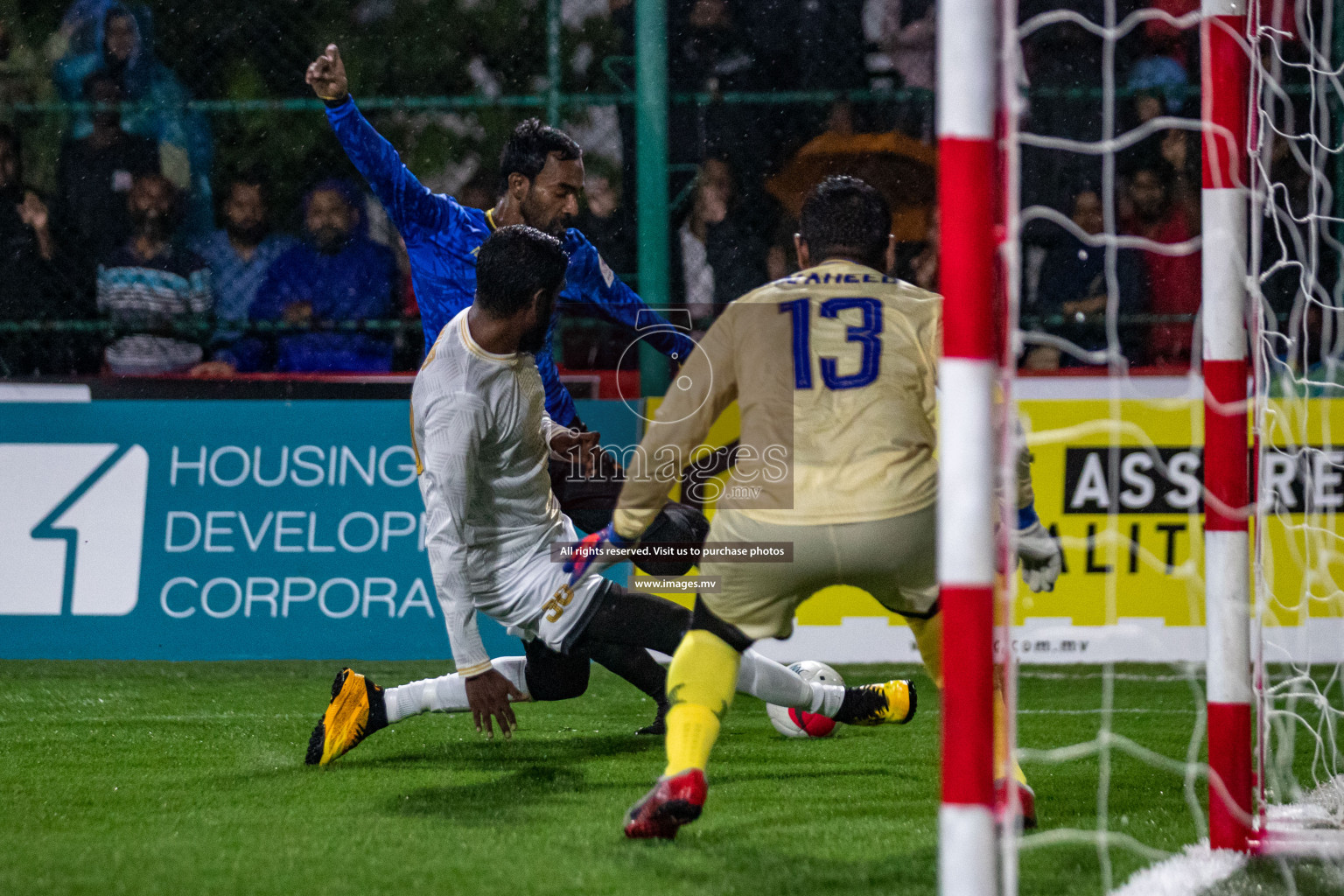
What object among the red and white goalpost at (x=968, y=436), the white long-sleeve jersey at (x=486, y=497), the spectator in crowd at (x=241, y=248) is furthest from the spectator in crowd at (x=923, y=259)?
the red and white goalpost at (x=968, y=436)

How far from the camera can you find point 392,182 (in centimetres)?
515

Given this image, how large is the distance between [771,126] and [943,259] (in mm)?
4844

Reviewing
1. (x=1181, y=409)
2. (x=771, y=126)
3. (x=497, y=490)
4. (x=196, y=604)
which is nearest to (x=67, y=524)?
(x=196, y=604)

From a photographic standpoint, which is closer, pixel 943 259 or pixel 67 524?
pixel 943 259

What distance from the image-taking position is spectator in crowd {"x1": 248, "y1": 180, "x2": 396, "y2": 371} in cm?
697

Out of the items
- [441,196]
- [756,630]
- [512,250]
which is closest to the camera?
[756,630]

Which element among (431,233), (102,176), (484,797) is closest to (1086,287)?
(431,233)

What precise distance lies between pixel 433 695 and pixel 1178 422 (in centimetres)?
343

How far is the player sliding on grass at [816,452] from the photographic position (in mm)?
3156

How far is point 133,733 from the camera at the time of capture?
4.74 meters

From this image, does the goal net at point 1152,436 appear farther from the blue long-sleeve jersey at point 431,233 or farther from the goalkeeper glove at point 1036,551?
the blue long-sleeve jersey at point 431,233

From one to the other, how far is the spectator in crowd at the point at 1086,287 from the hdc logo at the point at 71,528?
13.5 ft

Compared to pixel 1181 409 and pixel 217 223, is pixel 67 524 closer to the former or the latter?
pixel 217 223

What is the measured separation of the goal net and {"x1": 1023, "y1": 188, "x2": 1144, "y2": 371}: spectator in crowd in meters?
0.01
